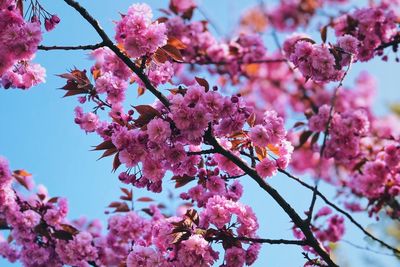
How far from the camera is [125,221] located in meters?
4.57

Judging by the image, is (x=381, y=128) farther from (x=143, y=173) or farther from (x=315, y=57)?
(x=143, y=173)

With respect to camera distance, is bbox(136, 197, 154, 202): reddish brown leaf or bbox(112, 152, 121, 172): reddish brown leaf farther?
bbox(136, 197, 154, 202): reddish brown leaf

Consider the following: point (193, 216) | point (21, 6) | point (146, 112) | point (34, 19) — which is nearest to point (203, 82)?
point (146, 112)

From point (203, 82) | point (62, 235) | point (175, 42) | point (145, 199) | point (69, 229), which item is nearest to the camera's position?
point (203, 82)

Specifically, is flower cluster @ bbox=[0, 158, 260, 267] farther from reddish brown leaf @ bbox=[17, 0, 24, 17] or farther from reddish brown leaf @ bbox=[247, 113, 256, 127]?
reddish brown leaf @ bbox=[17, 0, 24, 17]

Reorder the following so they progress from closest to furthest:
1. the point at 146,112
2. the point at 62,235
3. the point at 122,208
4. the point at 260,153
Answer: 1. the point at 146,112
2. the point at 260,153
3. the point at 62,235
4. the point at 122,208

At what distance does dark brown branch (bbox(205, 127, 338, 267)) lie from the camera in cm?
252

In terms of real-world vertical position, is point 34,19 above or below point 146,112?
above

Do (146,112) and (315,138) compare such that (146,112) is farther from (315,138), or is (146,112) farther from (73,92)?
(315,138)

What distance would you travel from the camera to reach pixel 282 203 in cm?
252

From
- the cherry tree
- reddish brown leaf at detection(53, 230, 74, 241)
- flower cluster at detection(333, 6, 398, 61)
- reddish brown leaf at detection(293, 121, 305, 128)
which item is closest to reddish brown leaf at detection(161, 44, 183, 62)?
the cherry tree

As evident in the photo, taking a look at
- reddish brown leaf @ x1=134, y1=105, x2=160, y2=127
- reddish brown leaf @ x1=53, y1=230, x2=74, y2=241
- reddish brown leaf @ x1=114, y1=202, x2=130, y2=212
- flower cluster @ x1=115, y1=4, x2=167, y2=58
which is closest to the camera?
reddish brown leaf @ x1=134, y1=105, x2=160, y2=127

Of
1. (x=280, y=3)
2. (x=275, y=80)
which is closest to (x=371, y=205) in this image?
(x=275, y=80)

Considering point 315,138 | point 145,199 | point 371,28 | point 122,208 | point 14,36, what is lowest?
point 14,36
